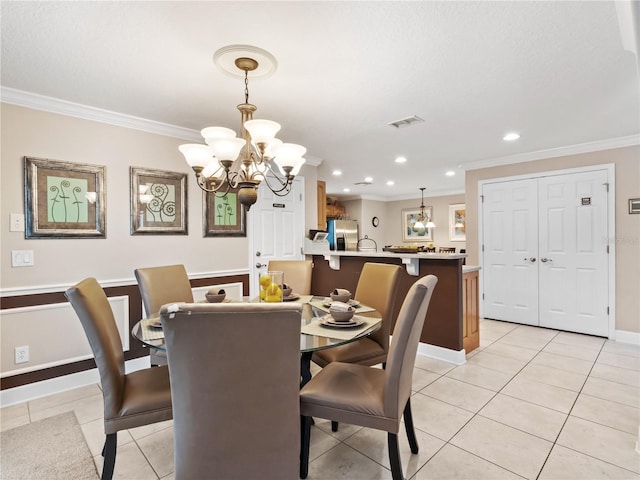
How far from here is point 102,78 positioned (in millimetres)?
2299

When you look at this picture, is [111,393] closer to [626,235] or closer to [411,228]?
[626,235]

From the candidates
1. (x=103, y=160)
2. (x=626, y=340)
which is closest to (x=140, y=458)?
(x=103, y=160)

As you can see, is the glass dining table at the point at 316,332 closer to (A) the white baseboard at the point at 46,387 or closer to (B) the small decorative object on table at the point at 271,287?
(B) the small decorative object on table at the point at 271,287

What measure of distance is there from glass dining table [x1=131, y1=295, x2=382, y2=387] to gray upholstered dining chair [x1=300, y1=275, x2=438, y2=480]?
21cm

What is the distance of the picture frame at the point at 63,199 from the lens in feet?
8.45

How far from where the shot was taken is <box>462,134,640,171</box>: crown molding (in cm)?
373

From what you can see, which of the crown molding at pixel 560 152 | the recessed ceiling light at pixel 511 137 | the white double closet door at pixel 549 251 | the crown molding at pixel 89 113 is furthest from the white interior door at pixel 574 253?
the crown molding at pixel 89 113

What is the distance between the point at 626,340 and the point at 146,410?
4.85 metres

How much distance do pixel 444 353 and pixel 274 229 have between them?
2423mm

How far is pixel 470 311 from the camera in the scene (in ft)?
11.4

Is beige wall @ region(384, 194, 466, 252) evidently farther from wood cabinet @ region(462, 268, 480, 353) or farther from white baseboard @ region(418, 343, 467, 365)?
white baseboard @ region(418, 343, 467, 365)

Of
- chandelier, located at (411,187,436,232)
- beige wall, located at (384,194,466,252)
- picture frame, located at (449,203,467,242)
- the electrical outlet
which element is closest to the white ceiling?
the electrical outlet

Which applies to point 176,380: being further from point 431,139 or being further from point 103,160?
point 431,139

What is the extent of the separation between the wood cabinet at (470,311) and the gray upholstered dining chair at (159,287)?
259 centimetres
